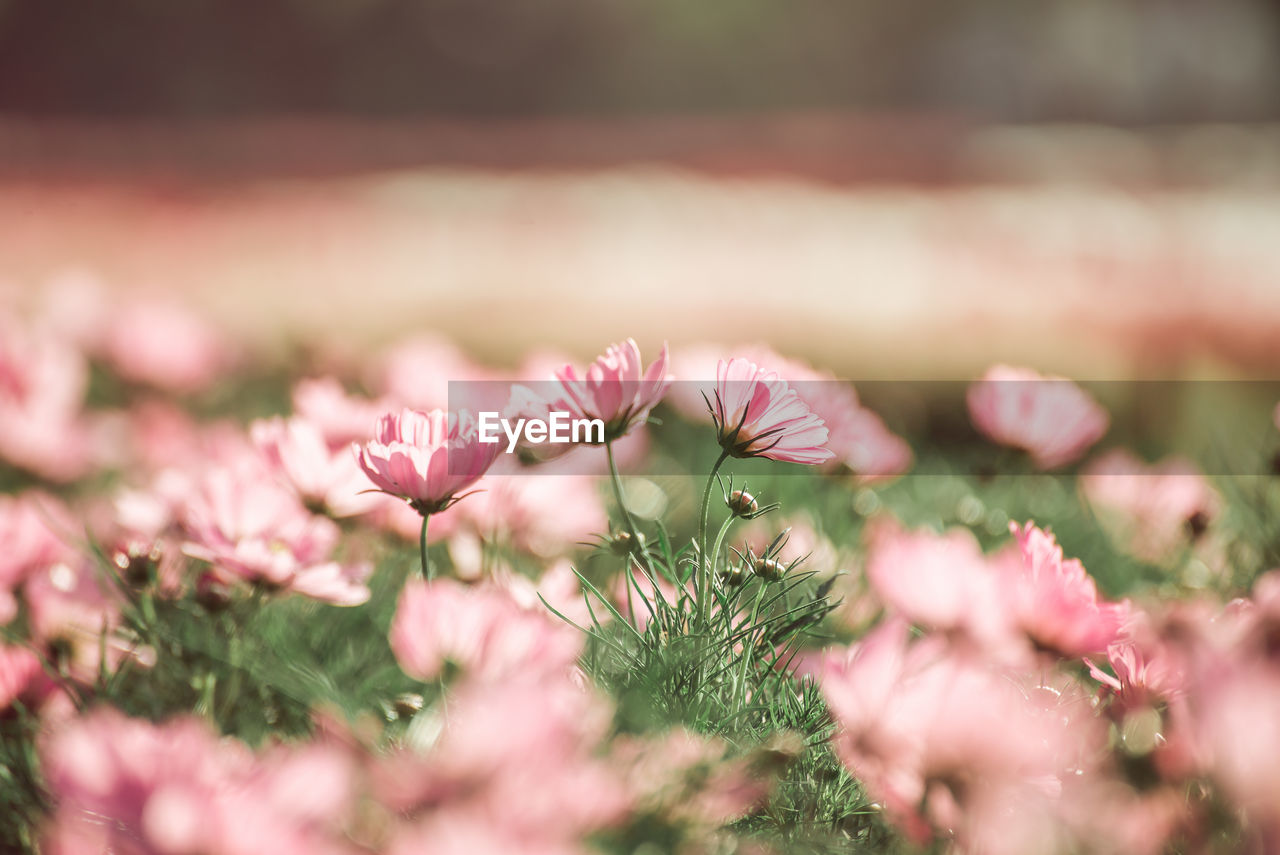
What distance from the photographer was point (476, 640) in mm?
311

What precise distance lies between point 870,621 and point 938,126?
1270 mm

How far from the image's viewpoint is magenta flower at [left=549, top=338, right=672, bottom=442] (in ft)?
1.12

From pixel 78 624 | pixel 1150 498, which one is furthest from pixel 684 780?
pixel 1150 498

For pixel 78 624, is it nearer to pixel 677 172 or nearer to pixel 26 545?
pixel 26 545

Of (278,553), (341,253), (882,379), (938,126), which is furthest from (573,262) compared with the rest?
(278,553)

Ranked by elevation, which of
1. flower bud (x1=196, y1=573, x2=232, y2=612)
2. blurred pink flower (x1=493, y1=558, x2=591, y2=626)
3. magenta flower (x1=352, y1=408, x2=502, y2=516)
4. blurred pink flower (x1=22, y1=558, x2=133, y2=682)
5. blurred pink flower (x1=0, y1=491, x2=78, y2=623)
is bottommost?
blurred pink flower (x1=22, y1=558, x2=133, y2=682)

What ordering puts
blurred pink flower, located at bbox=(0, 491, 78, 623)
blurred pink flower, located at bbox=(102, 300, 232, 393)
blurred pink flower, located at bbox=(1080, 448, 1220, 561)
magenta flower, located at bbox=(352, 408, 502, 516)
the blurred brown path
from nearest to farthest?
1. magenta flower, located at bbox=(352, 408, 502, 516)
2. blurred pink flower, located at bbox=(0, 491, 78, 623)
3. blurred pink flower, located at bbox=(1080, 448, 1220, 561)
4. blurred pink flower, located at bbox=(102, 300, 232, 393)
5. the blurred brown path

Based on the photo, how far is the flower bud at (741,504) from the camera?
35 centimetres

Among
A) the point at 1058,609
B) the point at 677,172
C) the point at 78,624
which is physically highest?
the point at 677,172

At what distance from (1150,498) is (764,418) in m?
0.42

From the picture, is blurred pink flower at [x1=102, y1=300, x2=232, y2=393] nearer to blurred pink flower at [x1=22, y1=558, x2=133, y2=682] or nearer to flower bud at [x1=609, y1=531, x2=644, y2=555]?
blurred pink flower at [x1=22, y1=558, x2=133, y2=682]

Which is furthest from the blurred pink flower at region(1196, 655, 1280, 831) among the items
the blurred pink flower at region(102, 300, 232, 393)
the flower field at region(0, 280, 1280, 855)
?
the blurred pink flower at region(102, 300, 232, 393)

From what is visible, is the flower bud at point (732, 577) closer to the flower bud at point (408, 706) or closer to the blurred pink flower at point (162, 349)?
the flower bud at point (408, 706)

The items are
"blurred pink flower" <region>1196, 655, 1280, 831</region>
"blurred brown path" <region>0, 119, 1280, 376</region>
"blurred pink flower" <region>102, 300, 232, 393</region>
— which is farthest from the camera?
"blurred brown path" <region>0, 119, 1280, 376</region>
